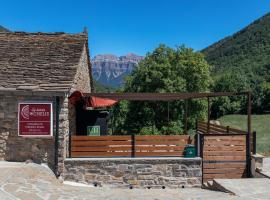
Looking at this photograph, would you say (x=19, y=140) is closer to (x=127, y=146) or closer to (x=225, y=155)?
(x=127, y=146)

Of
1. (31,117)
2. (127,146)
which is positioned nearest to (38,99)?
(31,117)

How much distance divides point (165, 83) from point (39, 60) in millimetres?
12673

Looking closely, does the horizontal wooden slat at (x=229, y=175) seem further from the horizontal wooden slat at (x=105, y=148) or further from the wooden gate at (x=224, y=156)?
the horizontal wooden slat at (x=105, y=148)

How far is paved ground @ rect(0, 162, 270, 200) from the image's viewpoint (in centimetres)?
899

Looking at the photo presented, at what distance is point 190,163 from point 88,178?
353 centimetres

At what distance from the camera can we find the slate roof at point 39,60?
1298 centimetres

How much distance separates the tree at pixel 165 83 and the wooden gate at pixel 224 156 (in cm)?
1197

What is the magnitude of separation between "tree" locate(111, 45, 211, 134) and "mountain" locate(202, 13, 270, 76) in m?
38.4

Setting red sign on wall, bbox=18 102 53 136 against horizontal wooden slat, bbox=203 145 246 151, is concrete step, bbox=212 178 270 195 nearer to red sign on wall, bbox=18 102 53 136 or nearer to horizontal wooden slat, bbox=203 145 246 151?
horizontal wooden slat, bbox=203 145 246 151

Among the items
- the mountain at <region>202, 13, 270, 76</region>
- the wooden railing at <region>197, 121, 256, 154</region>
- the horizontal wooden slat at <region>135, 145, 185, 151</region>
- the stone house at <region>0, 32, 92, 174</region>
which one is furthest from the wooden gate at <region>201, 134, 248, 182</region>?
the mountain at <region>202, 13, 270, 76</region>

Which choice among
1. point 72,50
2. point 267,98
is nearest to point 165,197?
point 72,50

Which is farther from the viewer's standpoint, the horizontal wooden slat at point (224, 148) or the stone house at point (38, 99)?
the horizontal wooden slat at point (224, 148)

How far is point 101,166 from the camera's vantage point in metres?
12.9

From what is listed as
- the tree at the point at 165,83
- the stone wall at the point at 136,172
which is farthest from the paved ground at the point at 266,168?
the tree at the point at 165,83
